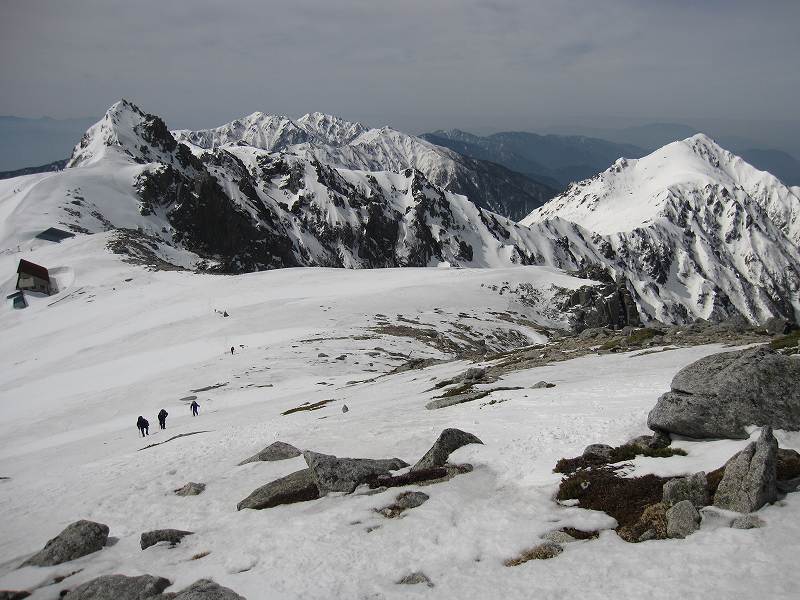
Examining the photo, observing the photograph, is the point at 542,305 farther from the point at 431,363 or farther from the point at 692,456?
the point at 692,456

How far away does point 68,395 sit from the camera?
47.2m

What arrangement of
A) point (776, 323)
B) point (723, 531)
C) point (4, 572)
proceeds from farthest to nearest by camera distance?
point (776, 323) → point (4, 572) → point (723, 531)

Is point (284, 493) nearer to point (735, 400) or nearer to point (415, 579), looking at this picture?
point (415, 579)

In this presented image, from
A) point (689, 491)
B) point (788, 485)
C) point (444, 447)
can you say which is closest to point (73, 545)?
point (444, 447)

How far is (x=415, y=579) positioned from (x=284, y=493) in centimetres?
690

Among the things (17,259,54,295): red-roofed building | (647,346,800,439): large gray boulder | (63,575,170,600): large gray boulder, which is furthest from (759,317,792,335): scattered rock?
(17,259,54,295): red-roofed building

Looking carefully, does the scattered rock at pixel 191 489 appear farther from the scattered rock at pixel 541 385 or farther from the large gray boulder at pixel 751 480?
the large gray boulder at pixel 751 480

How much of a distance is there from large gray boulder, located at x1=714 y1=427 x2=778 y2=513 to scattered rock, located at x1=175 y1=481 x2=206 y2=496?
16.9 meters

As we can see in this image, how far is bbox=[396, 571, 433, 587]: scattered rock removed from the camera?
38.4 feet

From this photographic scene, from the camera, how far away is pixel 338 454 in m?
22.3

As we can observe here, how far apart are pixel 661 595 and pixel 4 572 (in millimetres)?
17206

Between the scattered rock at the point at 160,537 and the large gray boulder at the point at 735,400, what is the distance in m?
14.9

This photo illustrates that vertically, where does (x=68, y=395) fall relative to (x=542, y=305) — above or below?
above

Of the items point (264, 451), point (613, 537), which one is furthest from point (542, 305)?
point (613, 537)
